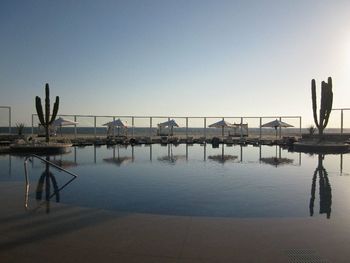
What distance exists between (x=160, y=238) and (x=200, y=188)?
4.81m

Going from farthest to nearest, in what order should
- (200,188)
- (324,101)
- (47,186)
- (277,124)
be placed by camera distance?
(277,124) → (324,101) → (200,188) → (47,186)

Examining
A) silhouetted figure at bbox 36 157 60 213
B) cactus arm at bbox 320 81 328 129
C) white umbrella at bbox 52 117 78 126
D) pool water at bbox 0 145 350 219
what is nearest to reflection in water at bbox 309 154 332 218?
pool water at bbox 0 145 350 219

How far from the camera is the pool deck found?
4.29m

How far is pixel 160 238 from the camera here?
16.3ft

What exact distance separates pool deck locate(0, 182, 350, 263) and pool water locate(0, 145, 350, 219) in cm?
102

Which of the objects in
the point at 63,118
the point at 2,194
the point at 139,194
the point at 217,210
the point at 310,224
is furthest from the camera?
the point at 63,118

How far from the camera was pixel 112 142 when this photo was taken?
2759cm

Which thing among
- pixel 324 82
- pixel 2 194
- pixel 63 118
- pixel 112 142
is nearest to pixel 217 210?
pixel 2 194

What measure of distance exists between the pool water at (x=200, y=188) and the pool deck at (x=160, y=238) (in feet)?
3.33

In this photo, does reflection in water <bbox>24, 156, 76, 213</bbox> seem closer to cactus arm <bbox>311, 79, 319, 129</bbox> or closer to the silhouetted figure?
the silhouetted figure

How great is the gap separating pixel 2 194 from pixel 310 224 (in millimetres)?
5796

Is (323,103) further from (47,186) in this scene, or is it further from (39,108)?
(47,186)

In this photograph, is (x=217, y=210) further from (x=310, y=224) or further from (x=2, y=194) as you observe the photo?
(x=2, y=194)

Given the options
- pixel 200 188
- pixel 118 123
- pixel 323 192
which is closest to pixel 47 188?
pixel 200 188
